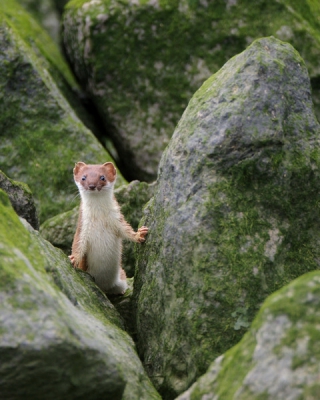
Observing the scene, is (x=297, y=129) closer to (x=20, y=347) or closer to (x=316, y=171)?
(x=316, y=171)

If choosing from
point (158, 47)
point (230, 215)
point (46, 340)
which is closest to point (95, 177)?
point (230, 215)

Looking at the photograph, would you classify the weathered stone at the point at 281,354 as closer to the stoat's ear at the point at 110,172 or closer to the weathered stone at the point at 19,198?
the weathered stone at the point at 19,198

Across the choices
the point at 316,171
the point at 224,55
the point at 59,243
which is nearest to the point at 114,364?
the point at 316,171

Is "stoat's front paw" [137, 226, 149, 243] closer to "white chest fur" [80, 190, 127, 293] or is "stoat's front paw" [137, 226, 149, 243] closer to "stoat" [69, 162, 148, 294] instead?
"stoat" [69, 162, 148, 294]

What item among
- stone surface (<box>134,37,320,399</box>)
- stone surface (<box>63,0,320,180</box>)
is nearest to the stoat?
stone surface (<box>134,37,320,399</box>)

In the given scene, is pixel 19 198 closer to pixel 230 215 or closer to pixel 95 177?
pixel 95 177

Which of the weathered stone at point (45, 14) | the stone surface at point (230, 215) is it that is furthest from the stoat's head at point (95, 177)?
the weathered stone at point (45, 14)
